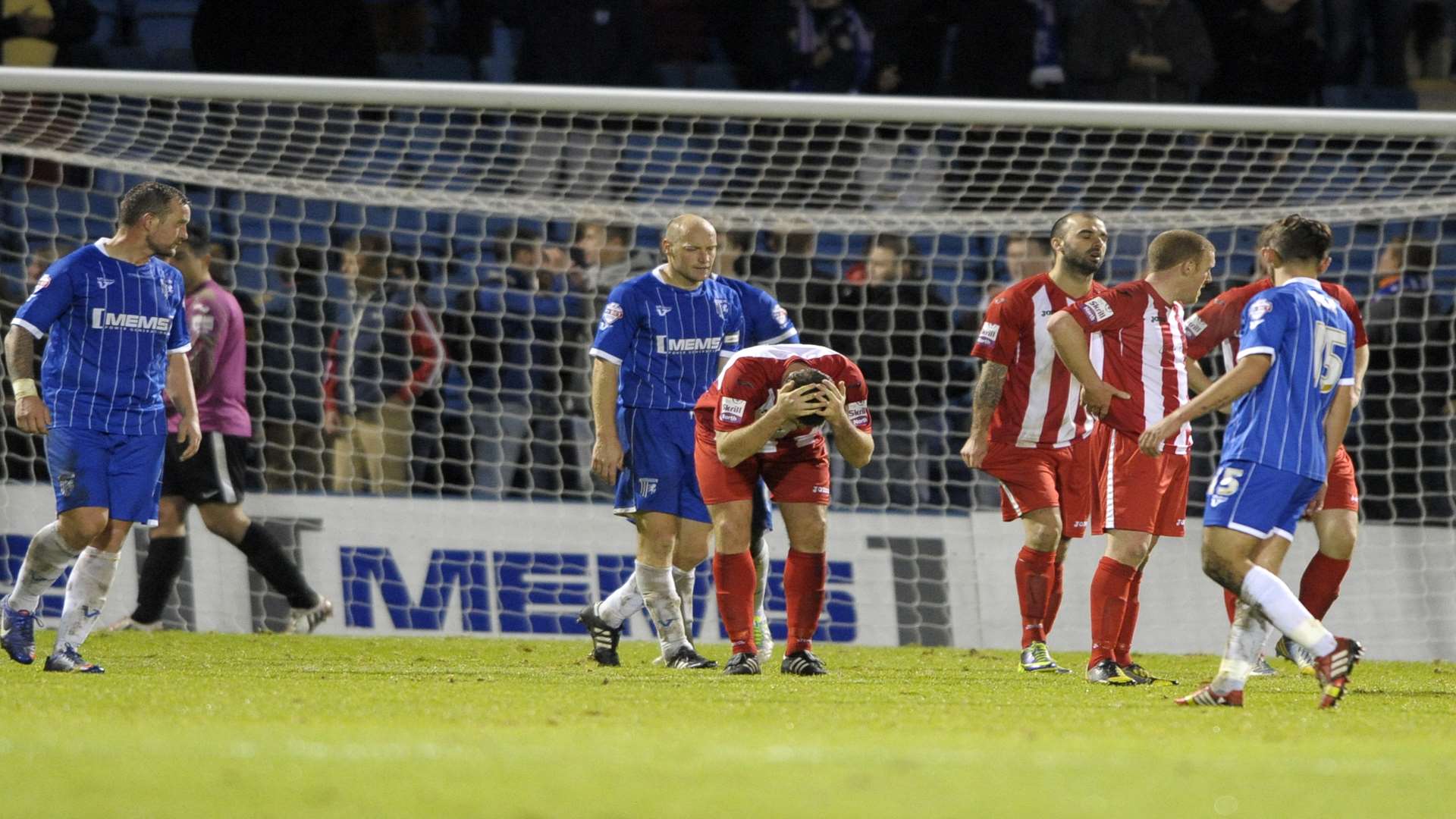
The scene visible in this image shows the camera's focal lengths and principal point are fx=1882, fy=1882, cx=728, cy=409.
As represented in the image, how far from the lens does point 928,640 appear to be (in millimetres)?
9914

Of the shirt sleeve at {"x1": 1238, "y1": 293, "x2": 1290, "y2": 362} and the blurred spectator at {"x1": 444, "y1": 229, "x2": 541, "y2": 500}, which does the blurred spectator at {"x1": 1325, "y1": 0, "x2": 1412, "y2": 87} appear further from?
the shirt sleeve at {"x1": 1238, "y1": 293, "x2": 1290, "y2": 362}

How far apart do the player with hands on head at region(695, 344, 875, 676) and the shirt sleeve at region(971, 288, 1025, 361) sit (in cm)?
98

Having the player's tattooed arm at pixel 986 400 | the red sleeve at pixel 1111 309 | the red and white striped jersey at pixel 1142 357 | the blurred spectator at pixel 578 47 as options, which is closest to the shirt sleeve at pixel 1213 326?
the red and white striped jersey at pixel 1142 357

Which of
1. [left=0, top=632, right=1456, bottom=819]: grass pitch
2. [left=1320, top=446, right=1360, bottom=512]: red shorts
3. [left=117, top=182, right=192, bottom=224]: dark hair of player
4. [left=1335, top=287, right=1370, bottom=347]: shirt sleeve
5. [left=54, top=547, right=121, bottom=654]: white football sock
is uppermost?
[left=117, top=182, right=192, bottom=224]: dark hair of player

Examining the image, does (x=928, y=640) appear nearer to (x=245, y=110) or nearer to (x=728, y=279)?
(x=728, y=279)

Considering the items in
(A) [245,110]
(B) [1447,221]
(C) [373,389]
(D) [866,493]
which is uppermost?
(A) [245,110]

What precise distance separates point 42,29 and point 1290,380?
10610mm

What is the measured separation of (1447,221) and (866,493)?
404 cm

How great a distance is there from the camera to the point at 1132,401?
739 cm

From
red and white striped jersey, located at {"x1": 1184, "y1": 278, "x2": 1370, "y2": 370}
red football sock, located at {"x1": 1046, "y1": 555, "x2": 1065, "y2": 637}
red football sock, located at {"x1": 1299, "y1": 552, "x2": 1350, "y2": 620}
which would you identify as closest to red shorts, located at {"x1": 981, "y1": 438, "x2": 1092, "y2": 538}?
red football sock, located at {"x1": 1046, "y1": 555, "x2": 1065, "y2": 637}

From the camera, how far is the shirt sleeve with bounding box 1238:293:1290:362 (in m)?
6.03

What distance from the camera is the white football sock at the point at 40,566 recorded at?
23.9 ft

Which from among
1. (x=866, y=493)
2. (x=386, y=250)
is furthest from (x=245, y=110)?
(x=866, y=493)

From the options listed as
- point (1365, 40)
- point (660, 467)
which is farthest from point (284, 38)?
point (1365, 40)
